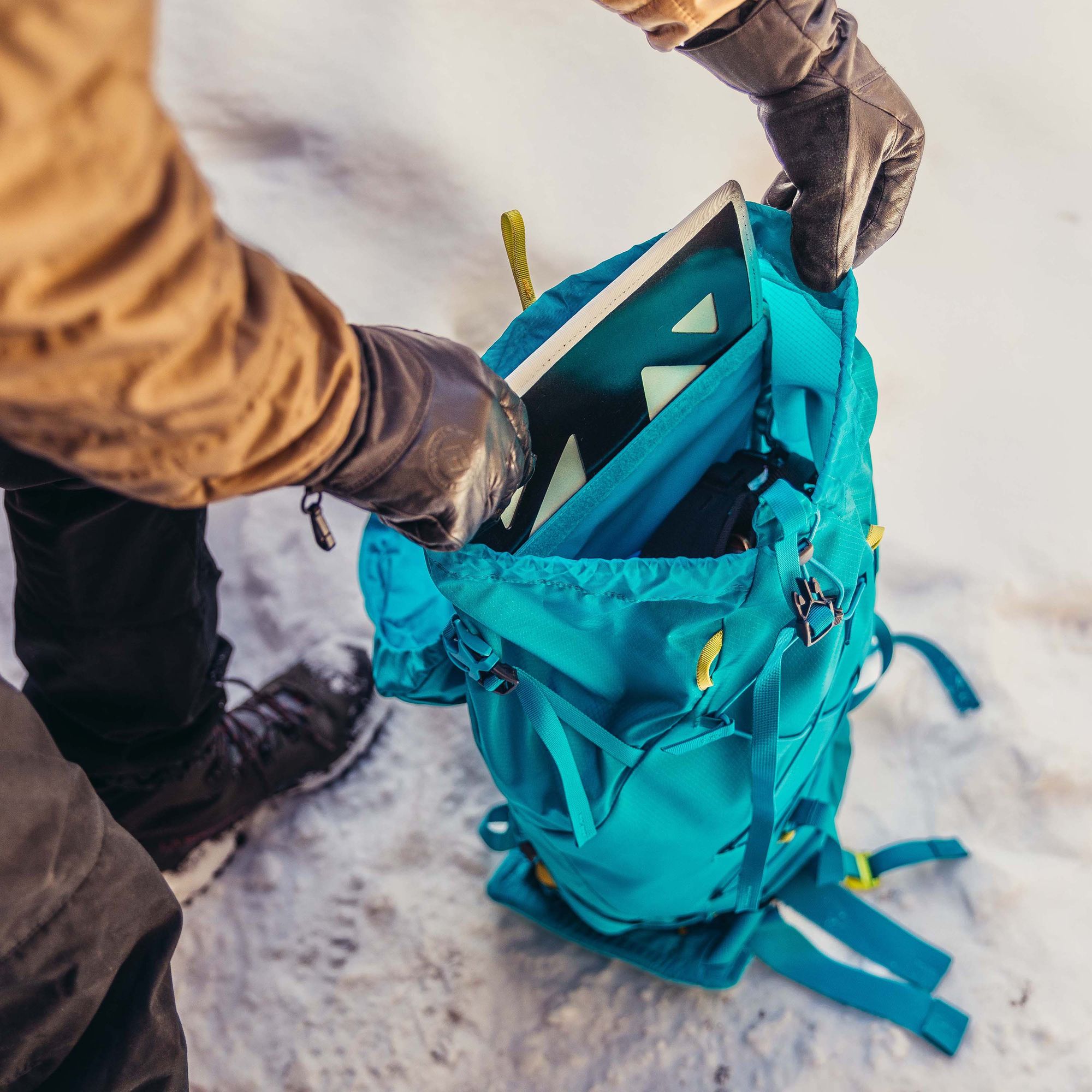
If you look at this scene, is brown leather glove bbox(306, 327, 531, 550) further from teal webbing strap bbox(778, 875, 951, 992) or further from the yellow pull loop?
teal webbing strap bbox(778, 875, 951, 992)

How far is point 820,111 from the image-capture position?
720 mm

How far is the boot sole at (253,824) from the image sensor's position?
3.37 feet

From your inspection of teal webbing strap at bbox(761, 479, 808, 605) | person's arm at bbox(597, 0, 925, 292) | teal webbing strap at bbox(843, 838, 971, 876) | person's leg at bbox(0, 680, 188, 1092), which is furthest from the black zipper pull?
teal webbing strap at bbox(843, 838, 971, 876)

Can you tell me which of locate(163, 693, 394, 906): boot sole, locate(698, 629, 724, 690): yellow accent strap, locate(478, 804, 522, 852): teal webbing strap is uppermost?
locate(698, 629, 724, 690): yellow accent strap

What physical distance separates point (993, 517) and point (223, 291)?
40.0 inches

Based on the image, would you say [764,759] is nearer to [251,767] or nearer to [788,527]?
[788,527]

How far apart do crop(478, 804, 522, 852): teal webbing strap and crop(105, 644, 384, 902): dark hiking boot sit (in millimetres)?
243

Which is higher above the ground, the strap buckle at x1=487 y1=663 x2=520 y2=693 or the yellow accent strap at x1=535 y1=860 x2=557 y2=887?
the strap buckle at x1=487 y1=663 x2=520 y2=693

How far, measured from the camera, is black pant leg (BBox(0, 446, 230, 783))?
814mm

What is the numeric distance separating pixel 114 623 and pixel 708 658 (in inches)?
22.7

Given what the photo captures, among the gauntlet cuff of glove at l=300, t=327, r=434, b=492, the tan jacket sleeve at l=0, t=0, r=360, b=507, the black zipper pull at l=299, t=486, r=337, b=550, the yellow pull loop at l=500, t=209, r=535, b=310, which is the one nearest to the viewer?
the tan jacket sleeve at l=0, t=0, r=360, b=507

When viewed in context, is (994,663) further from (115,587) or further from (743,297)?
(115,587)

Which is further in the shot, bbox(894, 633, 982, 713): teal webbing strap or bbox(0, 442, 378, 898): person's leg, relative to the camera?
bbox(894, 633, 982, 713): teal webbing strap

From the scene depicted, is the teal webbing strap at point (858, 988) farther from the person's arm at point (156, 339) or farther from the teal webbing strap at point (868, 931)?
the person's arm at point (156, 339)
